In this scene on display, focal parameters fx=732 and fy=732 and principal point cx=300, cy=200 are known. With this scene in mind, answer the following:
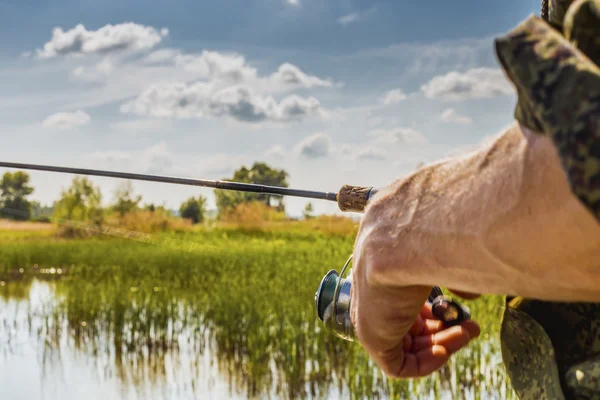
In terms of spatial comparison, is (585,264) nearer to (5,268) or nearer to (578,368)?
(578,368)

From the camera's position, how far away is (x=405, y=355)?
3.85 feet

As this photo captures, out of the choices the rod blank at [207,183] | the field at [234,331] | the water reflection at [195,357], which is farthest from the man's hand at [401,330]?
the water reflection at [195,357]

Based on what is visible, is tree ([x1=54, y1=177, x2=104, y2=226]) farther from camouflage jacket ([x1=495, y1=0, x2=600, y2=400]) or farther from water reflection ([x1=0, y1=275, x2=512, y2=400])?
camouflage jacket ([x1=495, y1=0, x2=600, y2=400])

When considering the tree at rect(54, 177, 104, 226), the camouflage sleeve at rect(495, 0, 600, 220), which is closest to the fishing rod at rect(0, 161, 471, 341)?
the camouflage sleeve at rect(495, 0, 600, 220)

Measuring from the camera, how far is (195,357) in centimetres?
768

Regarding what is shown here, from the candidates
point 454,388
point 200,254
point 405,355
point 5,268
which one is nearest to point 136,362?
point 454,388

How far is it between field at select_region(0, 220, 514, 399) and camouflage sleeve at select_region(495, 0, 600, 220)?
4746 mm

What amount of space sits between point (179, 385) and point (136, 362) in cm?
91

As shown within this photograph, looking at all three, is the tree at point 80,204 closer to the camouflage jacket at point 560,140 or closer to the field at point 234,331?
the field at point 234,331

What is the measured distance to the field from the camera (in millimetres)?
6129

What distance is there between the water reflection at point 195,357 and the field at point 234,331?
1 centimetres

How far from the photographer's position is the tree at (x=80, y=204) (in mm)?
→ 26953

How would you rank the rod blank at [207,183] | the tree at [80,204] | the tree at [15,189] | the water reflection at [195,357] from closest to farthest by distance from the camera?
the rod blank at [207,183], the water reflection at [195,357], the tree at [80,204], the tree at [15,189]

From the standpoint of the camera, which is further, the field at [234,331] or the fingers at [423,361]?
the field at [234,331]
